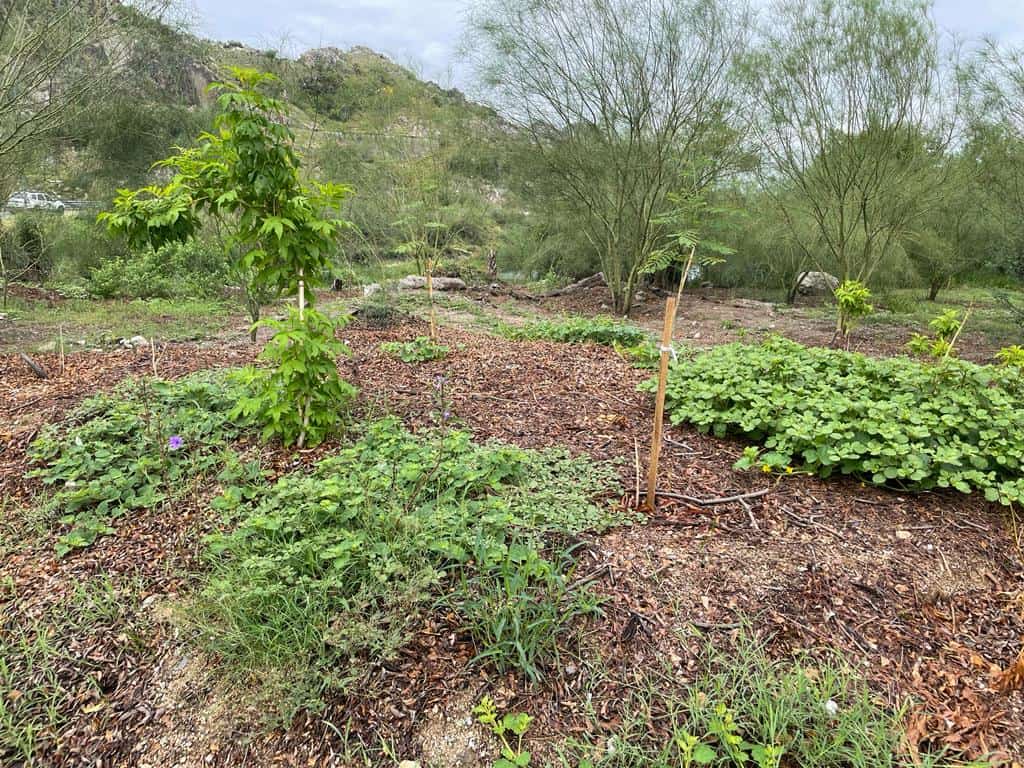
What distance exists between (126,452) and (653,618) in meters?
Result: 2.45

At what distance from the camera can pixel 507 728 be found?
54.1 inches

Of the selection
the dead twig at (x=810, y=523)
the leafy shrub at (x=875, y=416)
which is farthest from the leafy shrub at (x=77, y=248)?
the dead twig at (x=810, y=523)

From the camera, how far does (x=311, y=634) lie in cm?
151

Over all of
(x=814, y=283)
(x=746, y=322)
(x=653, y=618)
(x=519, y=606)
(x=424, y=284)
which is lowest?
(x=653, y=618)

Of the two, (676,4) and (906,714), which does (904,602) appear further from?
(676,4)

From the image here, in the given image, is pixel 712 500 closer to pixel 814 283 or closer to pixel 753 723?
pixel 753 723

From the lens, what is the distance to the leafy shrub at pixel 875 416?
2281 mm

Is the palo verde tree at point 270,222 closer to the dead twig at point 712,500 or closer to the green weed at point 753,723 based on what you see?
the dead twig at point 712,500

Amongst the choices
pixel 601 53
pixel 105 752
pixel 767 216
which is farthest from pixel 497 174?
pixel 105 752

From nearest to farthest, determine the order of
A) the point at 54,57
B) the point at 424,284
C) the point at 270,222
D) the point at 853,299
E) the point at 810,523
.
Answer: the point at 810,523, the point at 270,222, the point at 853,299, the point at 54,57, the point at 424,284

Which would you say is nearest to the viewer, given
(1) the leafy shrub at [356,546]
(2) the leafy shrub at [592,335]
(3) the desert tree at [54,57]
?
(1) the leafy shrub at [356,546]

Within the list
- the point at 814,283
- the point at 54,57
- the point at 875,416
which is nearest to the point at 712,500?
the point at 875,416

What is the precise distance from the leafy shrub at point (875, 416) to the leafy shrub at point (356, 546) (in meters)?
1.00

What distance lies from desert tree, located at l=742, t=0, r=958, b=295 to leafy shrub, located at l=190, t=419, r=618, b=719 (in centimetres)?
854
